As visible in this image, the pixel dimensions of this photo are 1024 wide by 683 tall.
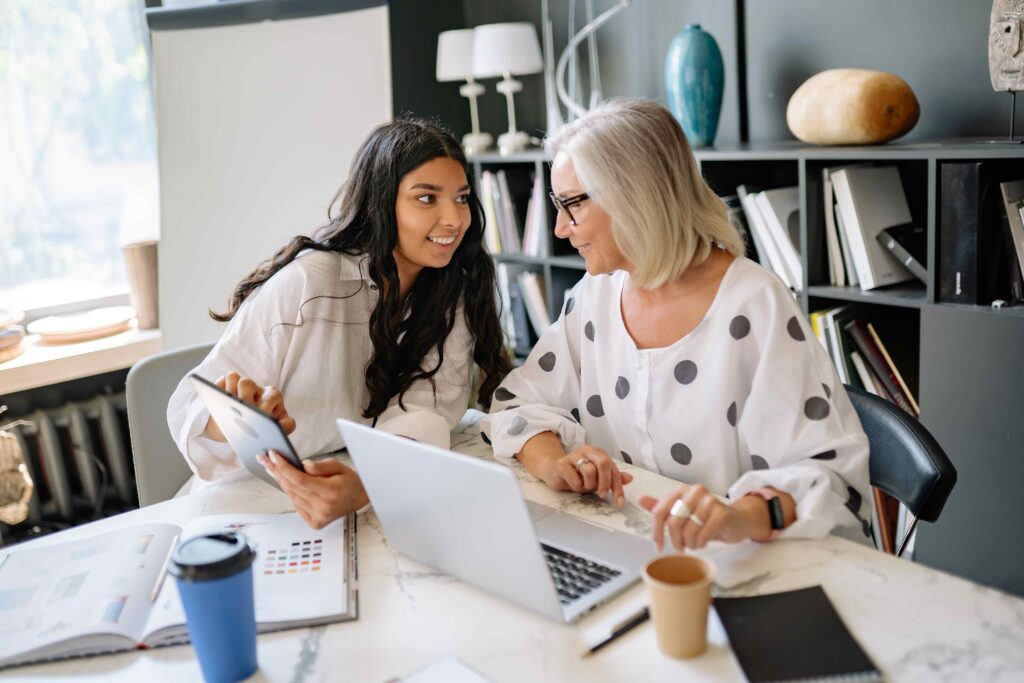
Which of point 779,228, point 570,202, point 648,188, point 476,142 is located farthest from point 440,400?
point 476,142

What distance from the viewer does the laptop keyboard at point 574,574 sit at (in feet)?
3.62

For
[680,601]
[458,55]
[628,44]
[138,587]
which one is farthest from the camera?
[458,55]

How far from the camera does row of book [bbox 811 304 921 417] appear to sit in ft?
7.89

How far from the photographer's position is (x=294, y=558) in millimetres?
1242

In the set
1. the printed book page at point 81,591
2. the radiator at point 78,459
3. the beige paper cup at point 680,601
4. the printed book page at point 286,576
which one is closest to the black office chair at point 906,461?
the beige paper cup at point 680,601

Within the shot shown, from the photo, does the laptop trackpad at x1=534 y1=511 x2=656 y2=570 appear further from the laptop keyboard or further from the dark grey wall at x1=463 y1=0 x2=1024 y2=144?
the dark grey wall at x1=463 y1=0 x2=1024 y2=144

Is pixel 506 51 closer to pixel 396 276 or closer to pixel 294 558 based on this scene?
pixel 396 276

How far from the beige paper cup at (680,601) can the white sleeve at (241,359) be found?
0.89m

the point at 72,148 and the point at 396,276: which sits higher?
the point at 72,148

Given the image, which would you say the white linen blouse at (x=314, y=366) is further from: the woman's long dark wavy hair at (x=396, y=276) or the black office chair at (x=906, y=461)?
the black office chair at (x=906, y=461)

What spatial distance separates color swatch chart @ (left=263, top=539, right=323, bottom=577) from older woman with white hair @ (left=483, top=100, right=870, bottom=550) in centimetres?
36

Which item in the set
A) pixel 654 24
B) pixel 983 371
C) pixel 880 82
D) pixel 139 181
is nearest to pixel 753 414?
pixel 983 371

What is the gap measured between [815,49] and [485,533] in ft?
6.87

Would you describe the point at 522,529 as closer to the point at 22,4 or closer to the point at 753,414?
the point at 753,414
